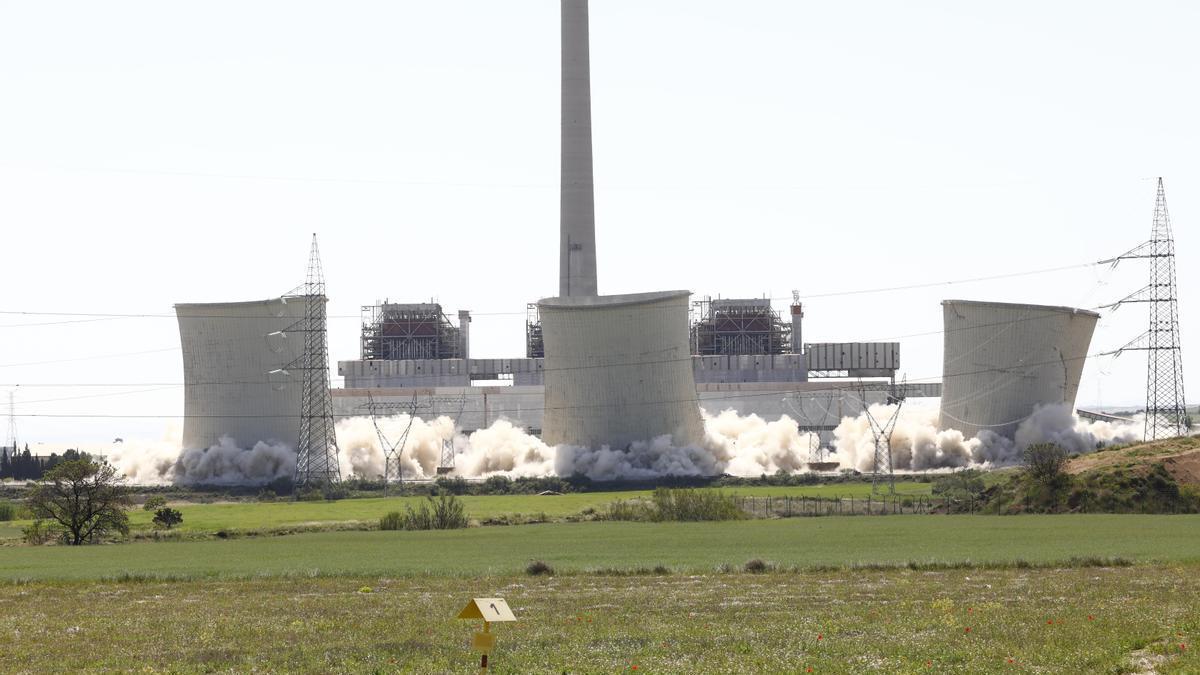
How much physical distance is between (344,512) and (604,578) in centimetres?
3744

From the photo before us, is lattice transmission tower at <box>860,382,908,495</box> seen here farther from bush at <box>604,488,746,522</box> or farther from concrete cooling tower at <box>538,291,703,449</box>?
bush at <box>604,488,746,522</box>

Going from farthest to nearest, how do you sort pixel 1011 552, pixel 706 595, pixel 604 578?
pixel 1011 552 → pixel 604 578 → pixel 706 595

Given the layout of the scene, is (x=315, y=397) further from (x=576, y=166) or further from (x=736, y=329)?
(x=736, y=329)

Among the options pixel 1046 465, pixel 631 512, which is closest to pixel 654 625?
pixel 631 512

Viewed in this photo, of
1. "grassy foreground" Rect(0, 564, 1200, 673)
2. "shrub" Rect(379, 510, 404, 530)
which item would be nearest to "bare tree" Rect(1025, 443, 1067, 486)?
"shrub" Rect(379, 510, 404, 530)

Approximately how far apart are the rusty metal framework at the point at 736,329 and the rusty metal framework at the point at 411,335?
69.7ft

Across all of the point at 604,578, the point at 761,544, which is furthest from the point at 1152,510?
the point at 604,578

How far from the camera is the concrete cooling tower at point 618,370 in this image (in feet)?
289

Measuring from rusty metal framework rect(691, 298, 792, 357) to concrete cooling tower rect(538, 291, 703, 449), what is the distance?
31764mm

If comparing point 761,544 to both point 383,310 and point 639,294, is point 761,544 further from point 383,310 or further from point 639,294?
point 383,310

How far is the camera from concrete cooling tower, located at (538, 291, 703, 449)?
289ft

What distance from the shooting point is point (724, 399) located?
385ft

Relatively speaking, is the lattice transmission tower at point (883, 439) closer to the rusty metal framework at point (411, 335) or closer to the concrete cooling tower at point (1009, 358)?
the concrete cooling tower at point (1009, 358)

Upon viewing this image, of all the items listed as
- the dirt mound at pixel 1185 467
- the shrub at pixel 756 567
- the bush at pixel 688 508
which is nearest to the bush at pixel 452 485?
the bush at pixel 688 508
